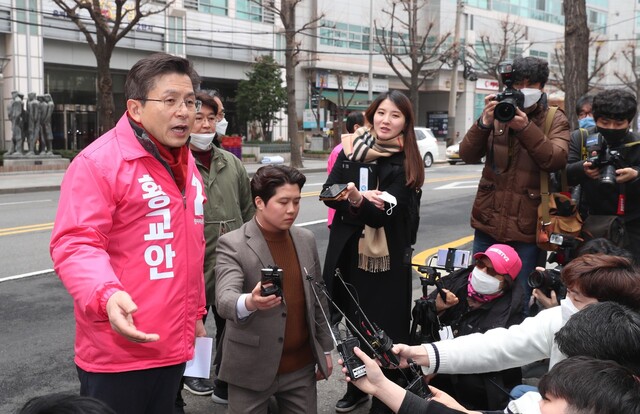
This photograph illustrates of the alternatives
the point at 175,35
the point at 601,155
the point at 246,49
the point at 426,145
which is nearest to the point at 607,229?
the point at 601,155

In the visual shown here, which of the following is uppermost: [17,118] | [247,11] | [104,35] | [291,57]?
[247,11]

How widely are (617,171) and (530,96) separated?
69cm

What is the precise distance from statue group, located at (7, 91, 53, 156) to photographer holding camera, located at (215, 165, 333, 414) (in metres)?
19.5

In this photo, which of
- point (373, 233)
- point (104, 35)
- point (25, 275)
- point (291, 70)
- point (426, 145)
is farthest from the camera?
point (426, 145)

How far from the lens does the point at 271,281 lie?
235cm

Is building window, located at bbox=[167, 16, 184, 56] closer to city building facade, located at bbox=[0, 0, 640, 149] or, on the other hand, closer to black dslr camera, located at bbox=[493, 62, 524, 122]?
city building facade, located at bbox=[0, 0, 640, 149]

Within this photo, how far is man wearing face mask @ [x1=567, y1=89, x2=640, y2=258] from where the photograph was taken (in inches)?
149

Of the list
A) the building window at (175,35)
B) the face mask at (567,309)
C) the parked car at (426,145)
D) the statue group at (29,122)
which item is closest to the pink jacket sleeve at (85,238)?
the face mask at (567,309)

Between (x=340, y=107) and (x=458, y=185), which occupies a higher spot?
(x=340, y=107)

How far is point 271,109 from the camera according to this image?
3158 cm

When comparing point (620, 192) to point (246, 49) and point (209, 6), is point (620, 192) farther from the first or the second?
point (246, 49)

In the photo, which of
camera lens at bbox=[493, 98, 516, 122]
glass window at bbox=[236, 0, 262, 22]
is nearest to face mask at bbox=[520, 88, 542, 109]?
camera lens at bbox=[493, 98, 516, 122]

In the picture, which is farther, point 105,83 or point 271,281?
point 105,83

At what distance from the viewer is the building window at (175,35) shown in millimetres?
29347
